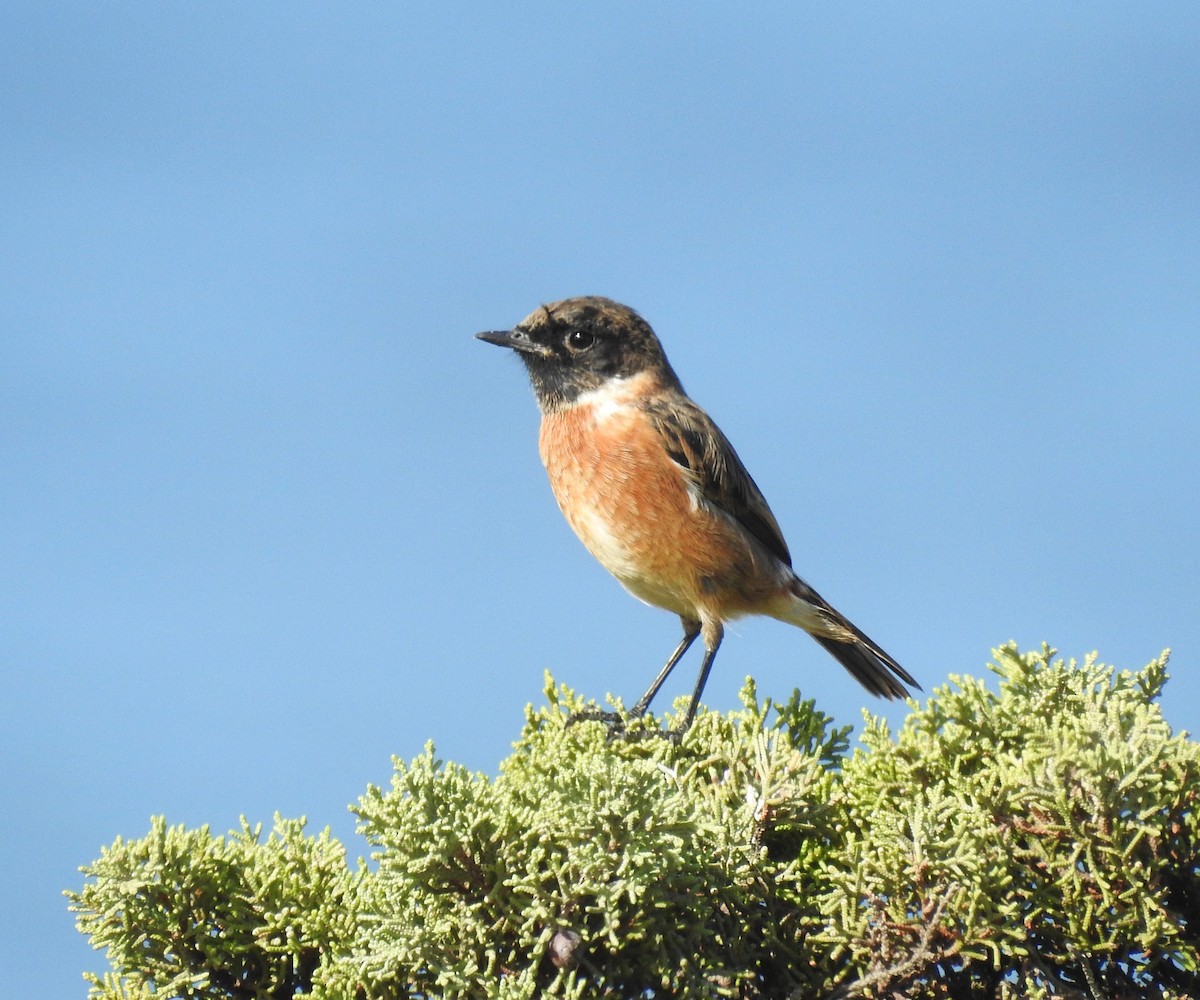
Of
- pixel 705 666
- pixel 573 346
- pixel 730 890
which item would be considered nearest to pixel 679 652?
pixel 705 666

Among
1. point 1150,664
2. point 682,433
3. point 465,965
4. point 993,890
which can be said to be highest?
point 682,433

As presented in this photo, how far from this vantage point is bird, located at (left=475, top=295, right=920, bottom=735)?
19.2 ft

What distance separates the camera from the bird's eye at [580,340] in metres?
6.45

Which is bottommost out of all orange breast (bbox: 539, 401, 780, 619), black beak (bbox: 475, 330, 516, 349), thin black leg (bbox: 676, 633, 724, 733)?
thin black leg (bbox: 676, 633, 724, 733)

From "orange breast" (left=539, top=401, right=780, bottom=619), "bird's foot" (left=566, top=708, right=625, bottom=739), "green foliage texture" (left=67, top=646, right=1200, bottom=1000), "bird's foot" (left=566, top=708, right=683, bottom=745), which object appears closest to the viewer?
"green foliage texture" (left=67, top=646, right=1200, bottom=1000)

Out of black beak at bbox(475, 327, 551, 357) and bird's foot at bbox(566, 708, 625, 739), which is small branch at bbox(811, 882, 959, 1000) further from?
black beak at bbox(475, 327, 551, 357)

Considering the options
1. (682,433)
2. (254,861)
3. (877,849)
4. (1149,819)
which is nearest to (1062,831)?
(1149,819)

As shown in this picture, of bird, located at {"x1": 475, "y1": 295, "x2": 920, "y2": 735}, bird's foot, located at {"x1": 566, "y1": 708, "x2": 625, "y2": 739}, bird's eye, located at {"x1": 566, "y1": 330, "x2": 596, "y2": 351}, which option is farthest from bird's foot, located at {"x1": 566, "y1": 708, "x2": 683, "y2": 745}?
bird's eye, located at {"x1": 566, "y1": 330, "x2": 596, "y2": 351}

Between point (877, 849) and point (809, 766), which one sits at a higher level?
point (809, 766)

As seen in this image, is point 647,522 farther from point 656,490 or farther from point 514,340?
point 514,340

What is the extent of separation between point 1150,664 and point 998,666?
1.28 feet

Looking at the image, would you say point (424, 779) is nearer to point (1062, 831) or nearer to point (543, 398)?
point (1062, 831)

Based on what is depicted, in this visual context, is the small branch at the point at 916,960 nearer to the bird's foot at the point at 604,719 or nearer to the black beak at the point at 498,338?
the bird's foot at the point at 604,719

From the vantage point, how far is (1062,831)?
9.42 ft
